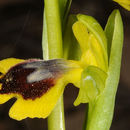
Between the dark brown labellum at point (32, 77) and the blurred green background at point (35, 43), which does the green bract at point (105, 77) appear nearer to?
the dark brown labellum at point (32, 77)

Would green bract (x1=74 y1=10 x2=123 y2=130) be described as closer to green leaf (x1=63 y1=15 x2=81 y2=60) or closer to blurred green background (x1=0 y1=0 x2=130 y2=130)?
green leaf (x1=63 y1=15 x2=81 y2=60)

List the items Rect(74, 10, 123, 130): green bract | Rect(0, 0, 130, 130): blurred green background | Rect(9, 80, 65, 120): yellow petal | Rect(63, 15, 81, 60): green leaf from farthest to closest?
Rect(0, 0, 130, 130): blurred green background < Rect(63, 15, 81, 60): green leaf < Rect(74, 10, 123, 130): green bract < Rect(9, 80, 65, 120): yellow petal

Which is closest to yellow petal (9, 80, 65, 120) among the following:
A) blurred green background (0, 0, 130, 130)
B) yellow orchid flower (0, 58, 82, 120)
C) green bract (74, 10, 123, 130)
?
yellow orchid flower (0, 58, 82, 120)

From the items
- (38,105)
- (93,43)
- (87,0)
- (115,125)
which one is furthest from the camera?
(87,0)

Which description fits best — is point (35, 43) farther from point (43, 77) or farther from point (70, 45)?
point (43, 77)

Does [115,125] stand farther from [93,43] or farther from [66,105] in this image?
[93,43]

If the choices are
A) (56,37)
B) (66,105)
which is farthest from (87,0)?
(56,37)
